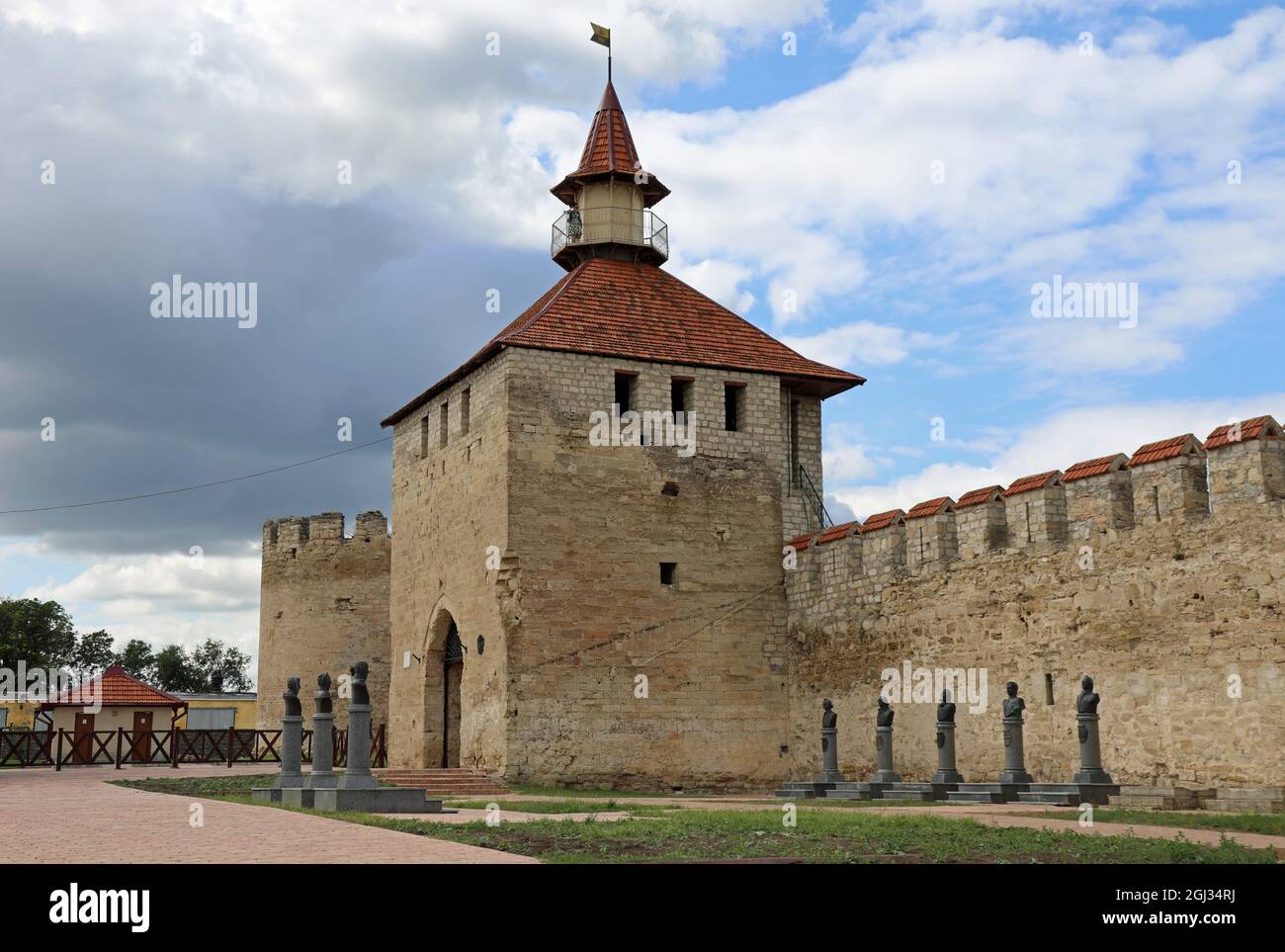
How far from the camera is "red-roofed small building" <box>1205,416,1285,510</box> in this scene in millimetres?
13977

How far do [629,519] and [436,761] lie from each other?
18.4 ft


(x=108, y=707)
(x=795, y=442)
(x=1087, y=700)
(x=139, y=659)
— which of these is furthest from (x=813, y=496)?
(x=139, y=659)

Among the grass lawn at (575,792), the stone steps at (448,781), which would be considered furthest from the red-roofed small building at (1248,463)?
the stone steps at (448,781)

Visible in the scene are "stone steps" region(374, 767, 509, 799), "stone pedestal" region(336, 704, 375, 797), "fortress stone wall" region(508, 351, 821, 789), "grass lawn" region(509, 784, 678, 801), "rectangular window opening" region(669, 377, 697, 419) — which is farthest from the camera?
"rectangular window opening" region(669, 377, 697, 419)

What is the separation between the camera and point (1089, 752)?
47.2 ft

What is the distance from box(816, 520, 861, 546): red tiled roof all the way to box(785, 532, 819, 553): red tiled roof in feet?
0.67

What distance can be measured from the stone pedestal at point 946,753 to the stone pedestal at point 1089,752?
2211mm

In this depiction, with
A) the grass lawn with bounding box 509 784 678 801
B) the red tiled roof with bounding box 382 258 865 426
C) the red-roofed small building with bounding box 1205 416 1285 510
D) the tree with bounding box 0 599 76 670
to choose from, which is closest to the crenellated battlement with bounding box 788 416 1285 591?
the red-roofed small building with bounding box 1205 416 1285 510

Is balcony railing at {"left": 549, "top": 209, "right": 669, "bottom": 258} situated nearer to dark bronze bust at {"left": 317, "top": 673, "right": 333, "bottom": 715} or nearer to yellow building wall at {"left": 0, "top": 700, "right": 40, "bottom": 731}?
dark bronze bust at {"left": 317, "top": 673, "right": 333, "bottom": 715}

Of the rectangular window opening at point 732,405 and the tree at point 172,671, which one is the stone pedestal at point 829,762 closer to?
the rectangular window opening at point 732,405

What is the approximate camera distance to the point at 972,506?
18.2 metres

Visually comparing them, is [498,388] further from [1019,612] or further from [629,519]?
[1019,612]

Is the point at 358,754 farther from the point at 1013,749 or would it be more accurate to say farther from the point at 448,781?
the point at 1013,749
